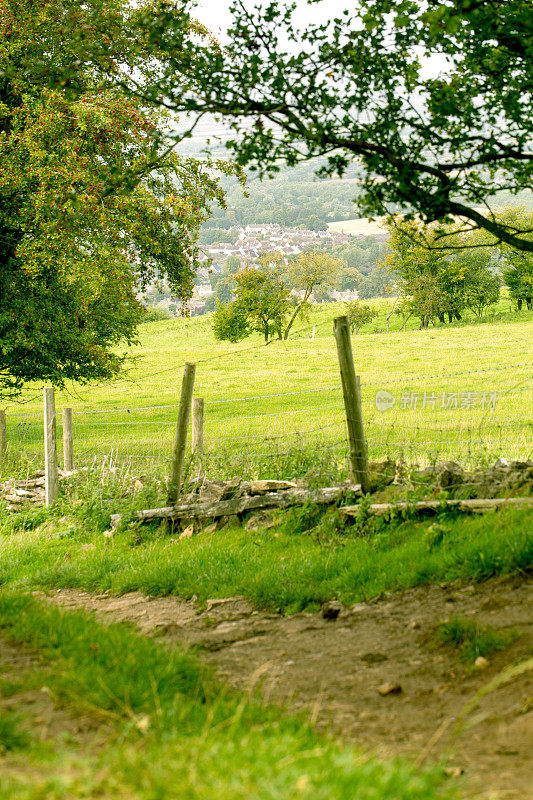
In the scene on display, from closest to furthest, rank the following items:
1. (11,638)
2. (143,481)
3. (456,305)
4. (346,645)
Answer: (11,638) → (346,645) → (143,481) → (456,305)

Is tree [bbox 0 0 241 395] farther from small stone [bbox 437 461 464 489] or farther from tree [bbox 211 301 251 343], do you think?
tree [bbox 211 301 251 343]

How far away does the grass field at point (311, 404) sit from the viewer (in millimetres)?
8812

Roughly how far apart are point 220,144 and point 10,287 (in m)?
11.9

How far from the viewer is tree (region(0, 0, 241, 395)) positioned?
1320 centimetres

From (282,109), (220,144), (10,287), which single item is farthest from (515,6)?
(10,287)

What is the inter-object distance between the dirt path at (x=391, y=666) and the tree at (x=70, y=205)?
8505mm

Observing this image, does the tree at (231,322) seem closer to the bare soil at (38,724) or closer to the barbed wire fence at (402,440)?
the barbed wire fence at (402,440)

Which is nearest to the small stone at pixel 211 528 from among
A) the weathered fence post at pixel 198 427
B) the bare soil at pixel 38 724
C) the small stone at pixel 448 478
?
the weathered fence post at pixel 198 427

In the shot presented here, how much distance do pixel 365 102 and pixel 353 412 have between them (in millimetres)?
3703

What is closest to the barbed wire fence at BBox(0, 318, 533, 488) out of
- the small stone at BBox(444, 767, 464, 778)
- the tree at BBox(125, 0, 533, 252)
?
the tree at BBox(125, 0, 533, 252)

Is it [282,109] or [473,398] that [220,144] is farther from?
[473,398]

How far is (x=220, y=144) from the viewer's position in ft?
18.0

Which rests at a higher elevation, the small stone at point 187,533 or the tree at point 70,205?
the tree at point 70,205

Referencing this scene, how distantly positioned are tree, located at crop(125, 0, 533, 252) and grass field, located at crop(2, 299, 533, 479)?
2.83 metres
